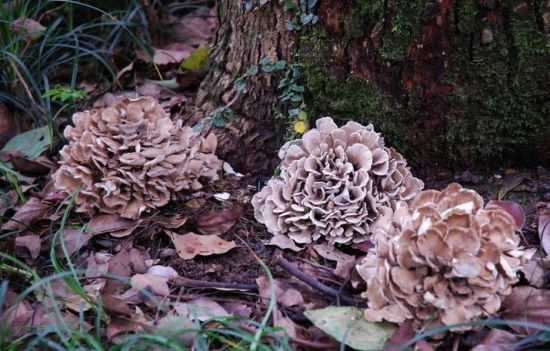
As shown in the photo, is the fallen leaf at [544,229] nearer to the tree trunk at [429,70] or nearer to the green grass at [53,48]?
the tree trunk at [429,70]

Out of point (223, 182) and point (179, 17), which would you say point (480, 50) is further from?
point (179, 17)

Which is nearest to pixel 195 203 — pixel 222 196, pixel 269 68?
pixel 222 196

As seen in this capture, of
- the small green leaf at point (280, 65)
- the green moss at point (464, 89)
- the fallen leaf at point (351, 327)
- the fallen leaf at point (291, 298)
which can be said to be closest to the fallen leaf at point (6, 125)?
the small green leaf at point (280, 65)

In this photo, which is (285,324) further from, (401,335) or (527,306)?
(527,306)

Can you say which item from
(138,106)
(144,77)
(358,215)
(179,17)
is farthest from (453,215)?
(179,17)

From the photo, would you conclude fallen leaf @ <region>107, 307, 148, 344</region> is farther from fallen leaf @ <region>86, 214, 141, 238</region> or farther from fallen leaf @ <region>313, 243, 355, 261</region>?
fallen leaf @ <region>313, 243, 355, 261</region>

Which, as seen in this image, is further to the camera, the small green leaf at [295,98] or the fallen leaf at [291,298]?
the small green leaf at [295,98]

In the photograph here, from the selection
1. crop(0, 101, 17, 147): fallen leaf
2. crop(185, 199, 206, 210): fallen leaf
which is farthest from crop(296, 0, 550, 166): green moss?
crop(0, 101, 17, 147): fallen leaf
